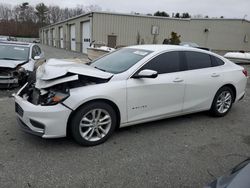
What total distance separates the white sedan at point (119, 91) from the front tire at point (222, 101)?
0.07 ft

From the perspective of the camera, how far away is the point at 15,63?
6.88m

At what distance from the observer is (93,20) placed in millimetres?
21219

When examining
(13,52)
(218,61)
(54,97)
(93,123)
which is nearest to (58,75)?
(54,97)

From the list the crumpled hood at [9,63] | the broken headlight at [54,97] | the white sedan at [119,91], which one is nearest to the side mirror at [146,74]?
the white sedan at [119,91]

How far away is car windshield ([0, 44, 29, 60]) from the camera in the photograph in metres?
7.52

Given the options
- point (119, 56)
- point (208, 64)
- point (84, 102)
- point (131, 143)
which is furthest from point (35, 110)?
point (208, 64)

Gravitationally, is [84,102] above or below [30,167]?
above

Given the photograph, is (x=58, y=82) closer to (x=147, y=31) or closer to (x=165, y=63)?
(x=165, y=63)

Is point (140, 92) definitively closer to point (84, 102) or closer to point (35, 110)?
point (84, 102)

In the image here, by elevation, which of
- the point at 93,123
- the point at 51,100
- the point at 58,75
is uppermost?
the point at 58,75

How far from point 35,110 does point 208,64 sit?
3366 millimetres

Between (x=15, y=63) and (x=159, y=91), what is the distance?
4.94 meters

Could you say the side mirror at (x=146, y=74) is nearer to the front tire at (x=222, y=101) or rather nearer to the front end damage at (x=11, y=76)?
the front tire at (x=222, y=101)

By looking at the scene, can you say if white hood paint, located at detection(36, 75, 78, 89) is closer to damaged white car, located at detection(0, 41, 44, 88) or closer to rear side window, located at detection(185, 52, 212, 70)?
rear side window, located at detection(185, 52, 212, 70)
